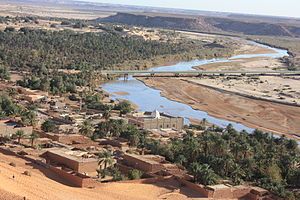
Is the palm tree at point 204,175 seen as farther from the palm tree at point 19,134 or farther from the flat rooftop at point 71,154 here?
the palm tree at point 19,134

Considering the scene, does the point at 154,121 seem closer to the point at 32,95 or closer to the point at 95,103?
the point at 95,103

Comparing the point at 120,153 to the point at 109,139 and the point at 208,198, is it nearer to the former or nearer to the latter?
the point at 109,139

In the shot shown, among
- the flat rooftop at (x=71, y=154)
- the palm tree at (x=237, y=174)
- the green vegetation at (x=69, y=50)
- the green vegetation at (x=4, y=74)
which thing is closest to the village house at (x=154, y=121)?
the flat rooftop at (x=71, y=154)

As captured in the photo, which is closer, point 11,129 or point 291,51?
point 11,129

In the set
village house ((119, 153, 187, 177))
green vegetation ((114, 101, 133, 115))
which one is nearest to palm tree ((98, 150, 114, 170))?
village house ((119, 153, 187, 177))

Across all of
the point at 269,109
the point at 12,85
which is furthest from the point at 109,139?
the point at 269,109

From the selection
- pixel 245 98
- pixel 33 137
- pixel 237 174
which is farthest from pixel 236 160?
pixel 245 98

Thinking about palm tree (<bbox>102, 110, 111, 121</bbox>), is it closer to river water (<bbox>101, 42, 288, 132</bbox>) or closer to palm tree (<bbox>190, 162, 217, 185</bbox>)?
river water (<bbox>101, 42, 288, 132</bbox>)
